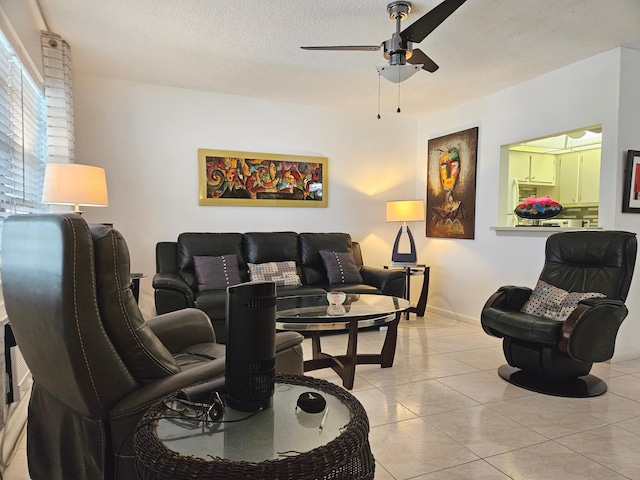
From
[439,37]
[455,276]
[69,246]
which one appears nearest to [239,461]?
[69,246]

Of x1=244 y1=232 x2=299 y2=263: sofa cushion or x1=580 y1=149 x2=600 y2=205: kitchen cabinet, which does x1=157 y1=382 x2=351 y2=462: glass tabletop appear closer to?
x1=244 y1=232 x2=299 y2=263: sofa cushion

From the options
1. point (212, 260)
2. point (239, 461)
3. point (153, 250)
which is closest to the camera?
point (239, 461)

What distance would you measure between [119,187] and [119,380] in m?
3.44

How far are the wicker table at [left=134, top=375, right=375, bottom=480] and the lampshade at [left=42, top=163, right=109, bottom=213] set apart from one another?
6.78ft

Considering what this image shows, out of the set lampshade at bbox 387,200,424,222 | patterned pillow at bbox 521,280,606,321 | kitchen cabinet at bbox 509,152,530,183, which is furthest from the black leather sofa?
kitchen cabinet at bbox 509,152,530,183

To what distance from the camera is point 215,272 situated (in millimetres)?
3938

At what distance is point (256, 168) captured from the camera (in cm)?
476

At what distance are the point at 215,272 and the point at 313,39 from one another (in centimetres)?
221

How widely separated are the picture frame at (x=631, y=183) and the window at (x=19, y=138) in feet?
14.3

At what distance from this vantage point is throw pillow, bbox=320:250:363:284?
14.6ft

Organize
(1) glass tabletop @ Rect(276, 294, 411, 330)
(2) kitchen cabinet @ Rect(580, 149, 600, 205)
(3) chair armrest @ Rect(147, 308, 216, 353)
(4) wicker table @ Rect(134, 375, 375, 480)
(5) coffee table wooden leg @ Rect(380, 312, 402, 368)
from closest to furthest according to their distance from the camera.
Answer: (4) wicker table @ Rect(134, 375, 375, 480) → (3) chair armrest @ Rect(147, 308, 216, 353) → (1) glass tabletop @ Rect(276, 294, 411, 330) → (5) coffee table wooden leg @ Rect(380, 312, 402, 368) → (2) kitchen cabinet @ Rect(580, 149, 600, 205)

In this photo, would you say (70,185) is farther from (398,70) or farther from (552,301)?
(552,301)

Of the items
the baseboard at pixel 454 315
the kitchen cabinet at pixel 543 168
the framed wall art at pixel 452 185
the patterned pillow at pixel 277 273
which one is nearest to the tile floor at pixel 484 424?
the patterned pillow at pixel 277 273

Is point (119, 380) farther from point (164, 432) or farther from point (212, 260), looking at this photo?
point (212, 260)
